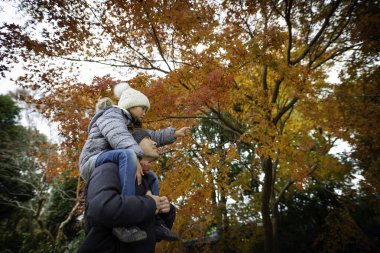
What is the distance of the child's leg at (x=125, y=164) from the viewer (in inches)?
52.2

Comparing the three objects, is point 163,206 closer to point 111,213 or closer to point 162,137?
point 111,213

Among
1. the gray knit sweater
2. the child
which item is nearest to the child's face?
the child

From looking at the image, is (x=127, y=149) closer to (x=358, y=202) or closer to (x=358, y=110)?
(x=358, y=110)

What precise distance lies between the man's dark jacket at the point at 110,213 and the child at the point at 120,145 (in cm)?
6

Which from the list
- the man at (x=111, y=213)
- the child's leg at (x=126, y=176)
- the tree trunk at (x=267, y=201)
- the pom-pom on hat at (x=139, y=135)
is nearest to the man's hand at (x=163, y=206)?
the man at (x=111, y=213)

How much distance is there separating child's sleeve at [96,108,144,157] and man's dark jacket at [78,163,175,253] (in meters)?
0.22

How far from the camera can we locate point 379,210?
9.51 m

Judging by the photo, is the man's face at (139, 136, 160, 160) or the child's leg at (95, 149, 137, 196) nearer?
the child's leg at (95, 149, 137, 196)

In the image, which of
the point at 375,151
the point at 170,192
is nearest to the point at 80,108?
the point at 170,192

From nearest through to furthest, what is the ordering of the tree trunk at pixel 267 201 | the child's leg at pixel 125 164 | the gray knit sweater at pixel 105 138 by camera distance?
1. the child's leg at pixel 125 164
2. the gray knit sweater at pixel 105 138
3. the tree trunk at pixel 267 201

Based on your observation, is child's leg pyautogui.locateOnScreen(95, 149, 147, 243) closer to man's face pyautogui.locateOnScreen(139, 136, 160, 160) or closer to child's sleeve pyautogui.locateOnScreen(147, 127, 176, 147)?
man's face pyautogui.locateOnScreen(139, 136, 160, 160)

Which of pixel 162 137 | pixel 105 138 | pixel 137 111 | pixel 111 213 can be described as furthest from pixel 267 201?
pixel 111 213

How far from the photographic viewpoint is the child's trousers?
1325mm

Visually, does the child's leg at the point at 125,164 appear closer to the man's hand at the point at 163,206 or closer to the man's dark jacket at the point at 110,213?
the man's dark jacket at the point at 110,213
